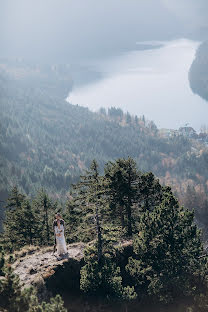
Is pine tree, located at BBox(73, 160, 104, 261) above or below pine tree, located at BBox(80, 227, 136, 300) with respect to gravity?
above

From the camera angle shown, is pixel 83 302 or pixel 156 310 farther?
pixel 156 310

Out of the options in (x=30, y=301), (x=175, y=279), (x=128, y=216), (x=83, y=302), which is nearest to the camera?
(x=30, y=301)

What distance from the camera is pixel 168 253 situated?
33.8 meters

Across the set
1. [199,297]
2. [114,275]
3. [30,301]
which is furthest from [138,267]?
[30,301]

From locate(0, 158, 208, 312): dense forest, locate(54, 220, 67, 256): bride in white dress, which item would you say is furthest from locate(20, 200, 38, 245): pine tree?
locate(54, 220, 67, 256): bride in white dress

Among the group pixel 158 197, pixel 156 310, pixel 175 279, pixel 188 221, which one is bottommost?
pixel 156 310

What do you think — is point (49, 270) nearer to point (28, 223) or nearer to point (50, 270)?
point (50, 270)

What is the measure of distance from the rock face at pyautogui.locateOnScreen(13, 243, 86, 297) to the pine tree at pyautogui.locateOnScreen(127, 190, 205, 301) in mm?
5982

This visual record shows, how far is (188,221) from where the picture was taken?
34062 mm

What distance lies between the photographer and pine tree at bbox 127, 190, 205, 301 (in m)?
33.6

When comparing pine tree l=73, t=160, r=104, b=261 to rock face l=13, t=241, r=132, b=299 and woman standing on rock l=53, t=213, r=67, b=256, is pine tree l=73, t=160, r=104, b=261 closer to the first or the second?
woman standing on rock l=53, t=213, r=67, b=256

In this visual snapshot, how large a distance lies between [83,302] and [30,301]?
10.8 metres

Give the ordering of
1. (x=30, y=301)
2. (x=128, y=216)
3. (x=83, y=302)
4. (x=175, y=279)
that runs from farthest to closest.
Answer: (x=128, y=216) → (x=175, y=279) → (x=83, y=302) → (x=30, y=301)

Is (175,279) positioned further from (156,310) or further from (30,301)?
(30,301)
